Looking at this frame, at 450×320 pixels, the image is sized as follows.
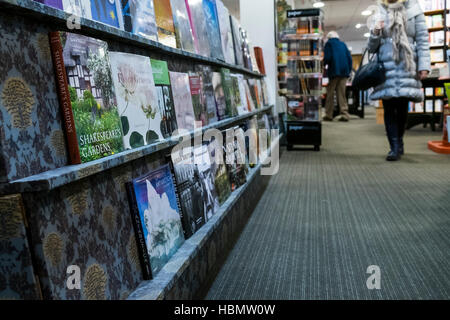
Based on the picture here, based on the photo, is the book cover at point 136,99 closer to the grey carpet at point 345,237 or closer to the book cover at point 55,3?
the book cover at point 55,3

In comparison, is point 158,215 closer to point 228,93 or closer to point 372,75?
point 228,93

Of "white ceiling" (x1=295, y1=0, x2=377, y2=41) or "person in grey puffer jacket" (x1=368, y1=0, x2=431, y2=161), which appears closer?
"person in grey puffer jacket" (x1=368, y1=0, x2=431, y2=161)

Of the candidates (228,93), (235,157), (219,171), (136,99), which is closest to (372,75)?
(228,93)

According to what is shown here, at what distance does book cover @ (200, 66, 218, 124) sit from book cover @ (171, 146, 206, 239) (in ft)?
1.27

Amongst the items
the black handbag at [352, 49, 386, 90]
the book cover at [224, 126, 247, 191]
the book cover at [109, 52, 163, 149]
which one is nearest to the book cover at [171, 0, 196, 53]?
the book cover at [109, 52, 163, 149]

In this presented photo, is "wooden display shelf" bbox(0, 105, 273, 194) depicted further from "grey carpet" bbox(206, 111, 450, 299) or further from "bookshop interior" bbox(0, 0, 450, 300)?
"grey carpet" bbox(206, 111, 450, 299)

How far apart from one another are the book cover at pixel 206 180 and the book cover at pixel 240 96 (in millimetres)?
847

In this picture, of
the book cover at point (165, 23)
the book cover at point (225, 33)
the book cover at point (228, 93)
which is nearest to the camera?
the book cover at point (165, 23)

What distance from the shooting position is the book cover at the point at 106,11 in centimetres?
108

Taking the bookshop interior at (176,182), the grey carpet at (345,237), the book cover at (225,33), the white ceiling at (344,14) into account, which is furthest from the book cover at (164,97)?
the white ceiling at (344,14)

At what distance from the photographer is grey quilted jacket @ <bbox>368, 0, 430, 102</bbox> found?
3615mm

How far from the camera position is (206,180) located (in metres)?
1.77

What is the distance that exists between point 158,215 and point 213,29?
143 cm
